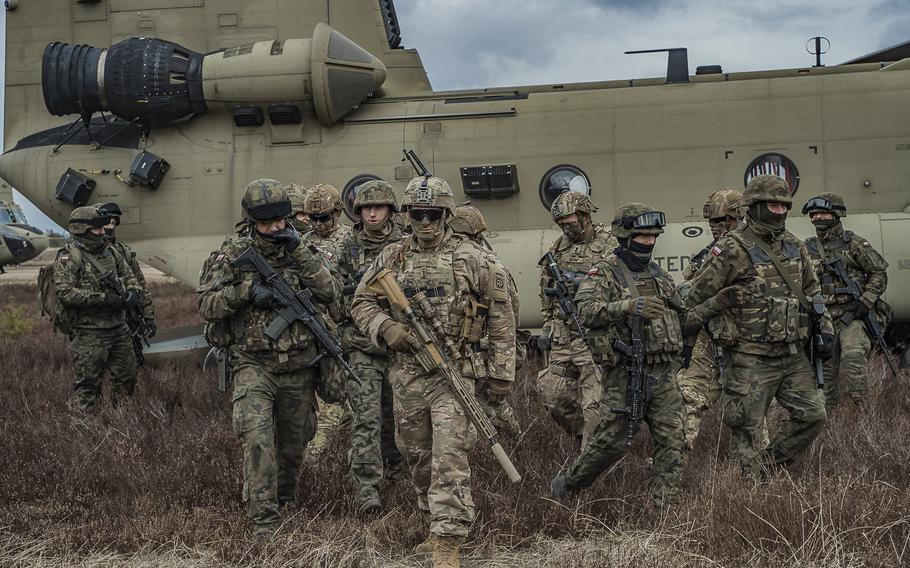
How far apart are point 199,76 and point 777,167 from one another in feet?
20.8

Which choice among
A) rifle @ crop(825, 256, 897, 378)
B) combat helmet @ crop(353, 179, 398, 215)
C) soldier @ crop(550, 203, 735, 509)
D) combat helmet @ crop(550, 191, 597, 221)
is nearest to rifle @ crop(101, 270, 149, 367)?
combat helmet @ crop(353, 179, 398, 215)

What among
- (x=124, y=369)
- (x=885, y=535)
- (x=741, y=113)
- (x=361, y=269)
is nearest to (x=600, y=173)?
(x=741, y=113)

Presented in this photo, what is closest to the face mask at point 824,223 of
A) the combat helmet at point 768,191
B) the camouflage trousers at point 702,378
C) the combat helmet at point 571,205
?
the camouflage trousers at point 702,378

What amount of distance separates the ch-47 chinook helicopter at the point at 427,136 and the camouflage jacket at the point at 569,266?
8.77 feet

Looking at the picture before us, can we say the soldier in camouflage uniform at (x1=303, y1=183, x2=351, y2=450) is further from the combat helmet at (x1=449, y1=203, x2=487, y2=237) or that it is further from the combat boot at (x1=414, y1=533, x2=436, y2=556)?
the combat boot at (x1=414, y1=533, x2=436, y2=556)

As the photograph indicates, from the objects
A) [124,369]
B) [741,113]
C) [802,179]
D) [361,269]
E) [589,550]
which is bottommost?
[589,550]

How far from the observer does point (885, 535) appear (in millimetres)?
4684

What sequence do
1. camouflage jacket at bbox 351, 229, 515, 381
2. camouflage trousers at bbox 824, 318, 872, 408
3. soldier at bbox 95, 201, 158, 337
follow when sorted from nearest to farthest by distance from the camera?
camouflage jacket at bbox 351, 229, 515, 381 < camouflage trousers at bbox 824, 318, 872, 408 < soldier at bbox 95, 201, 158, 337

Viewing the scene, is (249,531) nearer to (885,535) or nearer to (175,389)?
(885,535)

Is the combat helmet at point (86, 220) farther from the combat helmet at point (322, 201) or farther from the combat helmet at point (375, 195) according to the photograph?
the combat helmet at point (375, 195)

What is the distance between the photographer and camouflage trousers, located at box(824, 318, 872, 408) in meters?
7.97

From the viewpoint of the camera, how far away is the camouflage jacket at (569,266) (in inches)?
283

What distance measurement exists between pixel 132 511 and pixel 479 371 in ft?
7.51

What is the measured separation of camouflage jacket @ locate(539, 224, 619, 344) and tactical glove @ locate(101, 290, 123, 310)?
12.6ft
